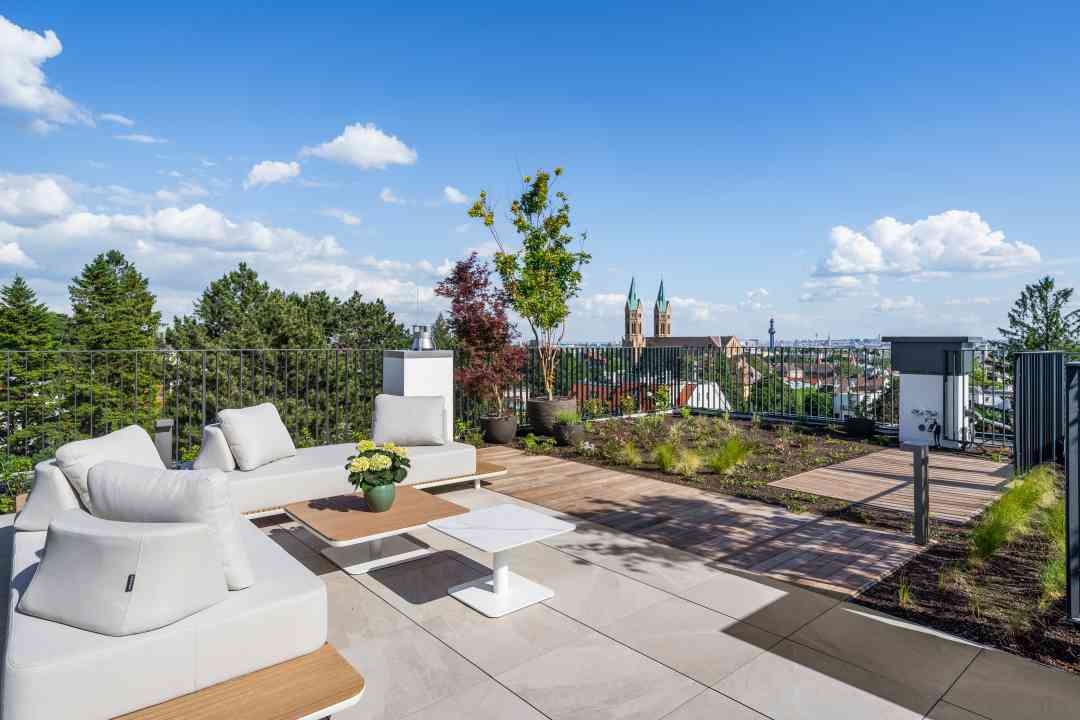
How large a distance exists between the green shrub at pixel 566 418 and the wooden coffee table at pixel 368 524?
379cm

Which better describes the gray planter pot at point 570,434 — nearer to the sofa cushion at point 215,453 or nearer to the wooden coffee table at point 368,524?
the wooden coffee table at point 368,524

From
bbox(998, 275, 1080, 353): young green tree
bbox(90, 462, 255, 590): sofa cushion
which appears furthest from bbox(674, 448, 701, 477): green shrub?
bbox(998, 275, 1080, 353): young green tree

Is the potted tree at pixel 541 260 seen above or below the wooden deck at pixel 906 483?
above

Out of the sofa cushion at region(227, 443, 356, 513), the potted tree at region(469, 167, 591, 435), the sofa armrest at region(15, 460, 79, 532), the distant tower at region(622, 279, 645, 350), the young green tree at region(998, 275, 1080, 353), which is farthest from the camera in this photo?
the distant tower at region(622, 279, 645, 350)

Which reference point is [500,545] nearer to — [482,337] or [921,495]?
[921,495]

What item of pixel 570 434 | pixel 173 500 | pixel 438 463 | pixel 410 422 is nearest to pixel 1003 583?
pixel 438 463

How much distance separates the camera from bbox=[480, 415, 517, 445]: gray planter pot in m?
7.84

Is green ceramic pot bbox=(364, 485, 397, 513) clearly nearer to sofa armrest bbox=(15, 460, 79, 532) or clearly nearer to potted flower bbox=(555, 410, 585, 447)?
sofa armrest bbox=(15, 460, 79, 532)

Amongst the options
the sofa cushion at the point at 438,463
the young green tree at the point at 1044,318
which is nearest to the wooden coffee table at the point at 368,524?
the sofa cushion at the point at 438,463

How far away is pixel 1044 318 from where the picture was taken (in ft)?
34.6

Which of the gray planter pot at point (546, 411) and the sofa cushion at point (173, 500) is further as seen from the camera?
the gray planter pot at point (546, 411)

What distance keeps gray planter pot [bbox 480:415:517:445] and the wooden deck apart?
143 inches

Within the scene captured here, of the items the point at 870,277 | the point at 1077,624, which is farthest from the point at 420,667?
the point at 870,277

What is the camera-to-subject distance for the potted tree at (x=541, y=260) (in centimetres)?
839
